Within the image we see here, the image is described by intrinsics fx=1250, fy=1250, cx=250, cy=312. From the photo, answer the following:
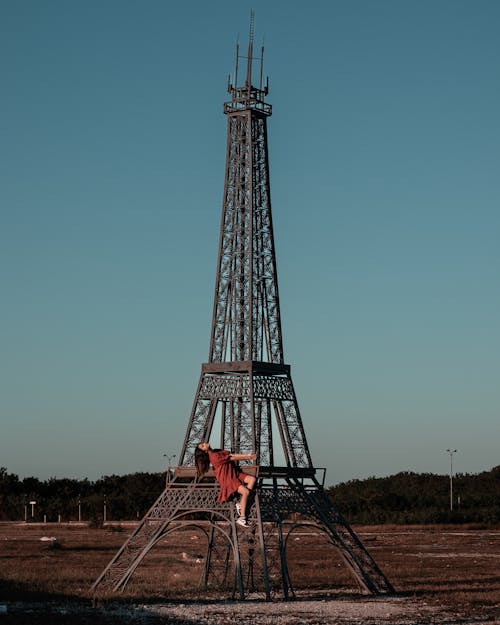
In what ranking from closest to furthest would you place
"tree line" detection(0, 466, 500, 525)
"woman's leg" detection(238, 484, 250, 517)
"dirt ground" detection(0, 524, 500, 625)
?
"woman's leg" detection(238, 484, 250, 517)
"dirt ground" detection(0, 524, 500, 625)
"tree line" detection(0, 466, 500, 525)

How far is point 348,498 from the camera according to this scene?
124m

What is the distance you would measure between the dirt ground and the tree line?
29.1 m

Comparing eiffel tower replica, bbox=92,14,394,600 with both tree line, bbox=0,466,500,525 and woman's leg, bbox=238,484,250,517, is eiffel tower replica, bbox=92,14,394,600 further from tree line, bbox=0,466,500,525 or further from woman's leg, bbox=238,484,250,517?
tree line, bbox=0,466,500,525

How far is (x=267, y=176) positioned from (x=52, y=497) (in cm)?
8898

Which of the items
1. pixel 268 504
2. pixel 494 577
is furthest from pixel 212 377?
pixel 494 577

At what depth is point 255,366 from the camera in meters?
43.5

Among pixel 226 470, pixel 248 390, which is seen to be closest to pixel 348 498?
pixel 248 390

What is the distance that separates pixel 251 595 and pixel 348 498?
282 ft

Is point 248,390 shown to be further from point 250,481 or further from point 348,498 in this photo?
point 348,498

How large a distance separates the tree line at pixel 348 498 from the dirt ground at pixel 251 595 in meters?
29.1

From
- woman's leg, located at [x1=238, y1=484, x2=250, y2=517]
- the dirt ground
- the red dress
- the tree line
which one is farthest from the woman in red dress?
the tree line

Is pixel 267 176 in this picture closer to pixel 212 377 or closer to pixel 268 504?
pixel 212 377

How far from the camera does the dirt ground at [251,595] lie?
1250 inches

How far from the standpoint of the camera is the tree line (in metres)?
106
